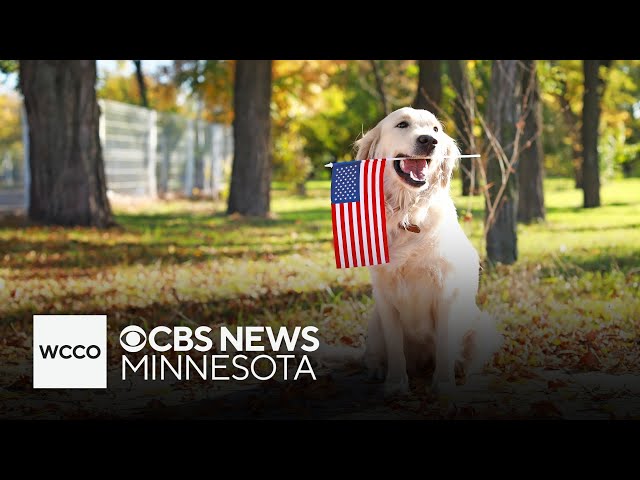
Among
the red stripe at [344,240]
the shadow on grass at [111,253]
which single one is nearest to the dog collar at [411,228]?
the red stripe at [344,240]

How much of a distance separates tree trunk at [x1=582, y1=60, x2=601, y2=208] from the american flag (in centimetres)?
1054

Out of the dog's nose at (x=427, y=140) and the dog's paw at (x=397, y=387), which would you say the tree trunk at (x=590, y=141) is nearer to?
the dog's paw at (x=397, y=387)

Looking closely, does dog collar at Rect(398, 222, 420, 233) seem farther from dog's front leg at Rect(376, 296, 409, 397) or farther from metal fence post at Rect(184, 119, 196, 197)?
metal fence post at Rect(184, 119, 196, 197)

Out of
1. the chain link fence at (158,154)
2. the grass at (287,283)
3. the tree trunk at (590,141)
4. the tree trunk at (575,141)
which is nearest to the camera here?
the grass at (287,283)

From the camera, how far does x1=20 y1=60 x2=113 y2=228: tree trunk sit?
11344 mm

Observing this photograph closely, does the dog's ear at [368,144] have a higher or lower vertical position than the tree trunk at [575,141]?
lower

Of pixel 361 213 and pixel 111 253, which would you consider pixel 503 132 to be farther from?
pixel 111 253

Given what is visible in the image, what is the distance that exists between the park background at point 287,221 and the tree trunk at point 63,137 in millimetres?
17

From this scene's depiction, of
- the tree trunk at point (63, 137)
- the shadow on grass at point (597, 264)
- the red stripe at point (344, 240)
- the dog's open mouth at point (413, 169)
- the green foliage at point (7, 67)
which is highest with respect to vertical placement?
the green foliage at point (7, 67)

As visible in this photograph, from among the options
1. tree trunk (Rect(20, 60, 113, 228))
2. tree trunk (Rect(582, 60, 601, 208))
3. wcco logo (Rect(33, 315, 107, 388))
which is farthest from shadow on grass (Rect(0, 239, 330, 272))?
tree trunk (Rect(582, 60, 601, 208))

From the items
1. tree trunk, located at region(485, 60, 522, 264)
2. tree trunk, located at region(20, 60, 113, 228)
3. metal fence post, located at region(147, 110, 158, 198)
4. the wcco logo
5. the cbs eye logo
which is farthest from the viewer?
metal fence post, located at region(147, 110, 158, 198)

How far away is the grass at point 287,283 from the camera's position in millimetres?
6430

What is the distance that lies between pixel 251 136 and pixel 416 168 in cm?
976

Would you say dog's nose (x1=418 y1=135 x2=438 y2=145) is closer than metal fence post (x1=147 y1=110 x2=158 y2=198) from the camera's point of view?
Yes
